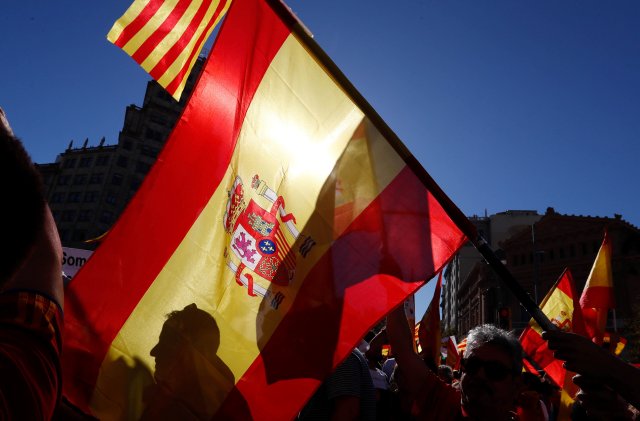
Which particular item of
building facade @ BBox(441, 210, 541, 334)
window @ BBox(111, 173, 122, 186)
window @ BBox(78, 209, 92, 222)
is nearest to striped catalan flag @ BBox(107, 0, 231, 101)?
building facade @ BBox(441, 210, 541, 334)

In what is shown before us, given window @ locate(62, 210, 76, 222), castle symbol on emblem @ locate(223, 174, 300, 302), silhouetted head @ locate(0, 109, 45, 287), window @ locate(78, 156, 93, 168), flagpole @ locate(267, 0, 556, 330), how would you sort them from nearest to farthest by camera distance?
silhouetted head @ locate(0, 109, 45, 287) < flagpole @ locate(267, 0, 556, 330) < castle symbol on emblem @ locate(223, 174, 300, 302) < window @ locate(62, 210, 76, 222) < window @ locate(78, 156, 93, 168)

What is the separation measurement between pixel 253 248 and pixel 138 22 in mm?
1448

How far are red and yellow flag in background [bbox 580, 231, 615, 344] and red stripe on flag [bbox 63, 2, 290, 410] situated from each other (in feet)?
20.0

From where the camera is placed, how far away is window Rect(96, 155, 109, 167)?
235 ft

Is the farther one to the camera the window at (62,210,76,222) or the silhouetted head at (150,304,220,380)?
the window at (62,210,76,222)

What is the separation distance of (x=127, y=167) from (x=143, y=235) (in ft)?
241

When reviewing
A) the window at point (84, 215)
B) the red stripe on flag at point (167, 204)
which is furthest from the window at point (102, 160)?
the red stripe on flag at point (167, 204)

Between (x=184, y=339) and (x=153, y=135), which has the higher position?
(x=153, y=135)

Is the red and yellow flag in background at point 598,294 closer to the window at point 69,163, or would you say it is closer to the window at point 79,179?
the window at point 79,179

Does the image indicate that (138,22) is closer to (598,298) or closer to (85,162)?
(598,298)

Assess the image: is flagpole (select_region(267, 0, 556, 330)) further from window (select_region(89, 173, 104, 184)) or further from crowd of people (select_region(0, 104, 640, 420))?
window (select_region(89, 173, 104, 184))

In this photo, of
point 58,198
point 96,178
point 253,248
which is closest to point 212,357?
point 253,248

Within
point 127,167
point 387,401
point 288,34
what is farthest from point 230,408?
point 127,167

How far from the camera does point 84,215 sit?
69.4 m
